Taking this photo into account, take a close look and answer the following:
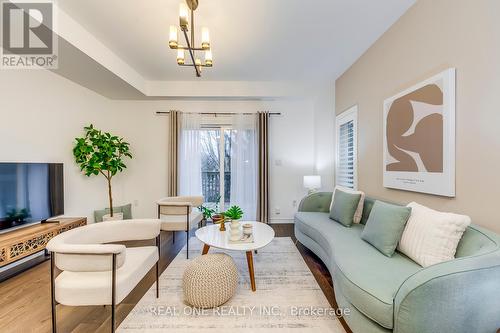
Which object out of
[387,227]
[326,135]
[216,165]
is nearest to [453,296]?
[387,227]

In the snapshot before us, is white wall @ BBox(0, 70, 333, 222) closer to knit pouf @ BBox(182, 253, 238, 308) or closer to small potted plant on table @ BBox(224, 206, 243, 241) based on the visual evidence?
small potted plant on table @ BBox(224, 206, 243, 241)

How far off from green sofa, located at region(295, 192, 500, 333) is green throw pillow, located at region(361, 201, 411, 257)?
14 cm

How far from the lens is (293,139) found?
441 cm

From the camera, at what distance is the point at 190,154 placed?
4.22m

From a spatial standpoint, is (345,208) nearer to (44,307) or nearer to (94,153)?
Answer: (44,307)

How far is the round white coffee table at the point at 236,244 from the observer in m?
2.08

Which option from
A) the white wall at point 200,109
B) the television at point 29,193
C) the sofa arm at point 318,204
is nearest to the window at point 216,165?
the white wall at point 200,109

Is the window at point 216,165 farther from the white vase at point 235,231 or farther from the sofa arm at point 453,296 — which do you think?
the sofa arm at point 453,296

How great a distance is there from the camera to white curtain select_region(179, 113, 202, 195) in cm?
421

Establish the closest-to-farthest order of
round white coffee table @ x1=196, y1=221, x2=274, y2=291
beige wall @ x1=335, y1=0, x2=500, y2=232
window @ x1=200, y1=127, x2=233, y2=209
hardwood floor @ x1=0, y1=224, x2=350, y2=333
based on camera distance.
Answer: beige wall @ x1=335, y1=0, x2=500, y2=232 → hardwood floor @ x1=0, y1=224, x2=350, y2=333 → round white coffee table @ x1=196, y1=221, x2=274, y2=291 → window @ x1=200, y1=127, x2=233, y2=209

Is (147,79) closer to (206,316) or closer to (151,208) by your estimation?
(151,208)

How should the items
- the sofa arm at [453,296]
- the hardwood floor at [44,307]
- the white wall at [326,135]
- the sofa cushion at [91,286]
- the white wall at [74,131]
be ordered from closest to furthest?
the sofa arm at [453,296] → the sofa cushion at [91,286] → the hardwood floor at [44,307] → the white wall at [74,131] → the white wall at [326,135]

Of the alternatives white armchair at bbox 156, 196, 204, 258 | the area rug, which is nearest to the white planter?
white armchair at bbox 156, 196, 204, 258

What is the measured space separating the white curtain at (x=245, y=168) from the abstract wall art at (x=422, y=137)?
2.32 metres
